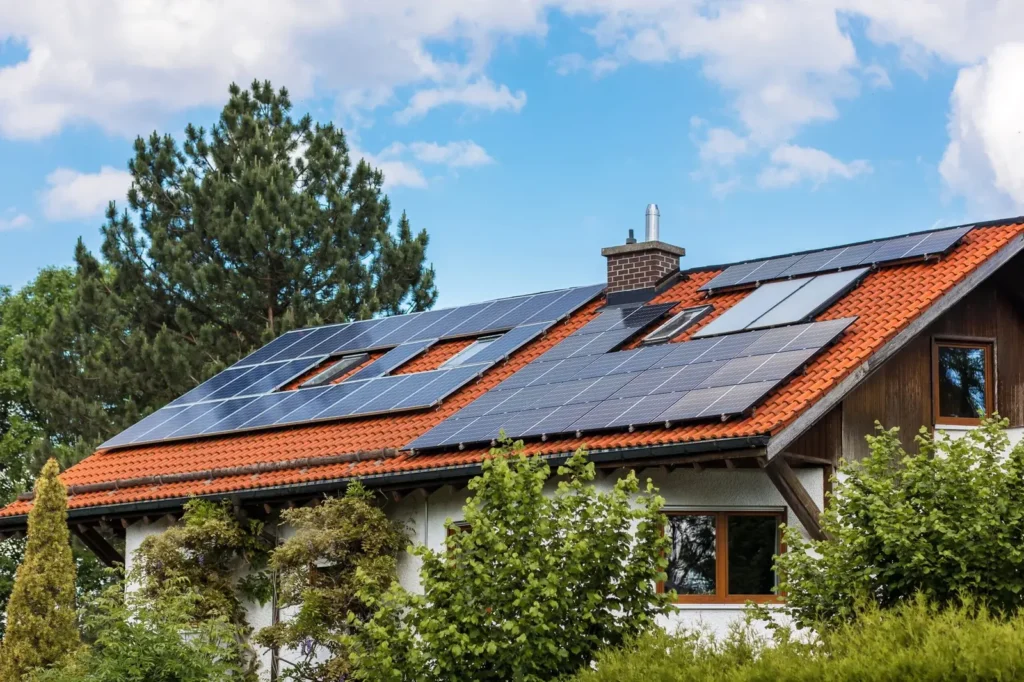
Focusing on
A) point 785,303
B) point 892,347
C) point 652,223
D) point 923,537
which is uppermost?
point 652,223

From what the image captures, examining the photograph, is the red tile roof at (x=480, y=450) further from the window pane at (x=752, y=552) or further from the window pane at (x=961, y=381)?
the window pane at (x=752, y=552)

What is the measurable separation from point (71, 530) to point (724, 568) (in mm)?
11387

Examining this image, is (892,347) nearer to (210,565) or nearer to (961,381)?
(961,381)

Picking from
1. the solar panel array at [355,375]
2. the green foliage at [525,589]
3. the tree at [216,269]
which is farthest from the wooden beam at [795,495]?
the tree at [216,269]

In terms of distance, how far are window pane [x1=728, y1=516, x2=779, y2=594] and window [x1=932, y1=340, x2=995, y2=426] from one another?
9.64 ft

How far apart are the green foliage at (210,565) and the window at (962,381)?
9185mm

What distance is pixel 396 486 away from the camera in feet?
63.7

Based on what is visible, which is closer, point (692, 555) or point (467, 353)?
point (692, 555)

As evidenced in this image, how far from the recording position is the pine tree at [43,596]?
70.6 feet

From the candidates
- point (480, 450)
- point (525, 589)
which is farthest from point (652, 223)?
point (525, 589)

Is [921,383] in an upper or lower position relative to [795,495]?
upper

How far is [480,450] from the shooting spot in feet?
62.1

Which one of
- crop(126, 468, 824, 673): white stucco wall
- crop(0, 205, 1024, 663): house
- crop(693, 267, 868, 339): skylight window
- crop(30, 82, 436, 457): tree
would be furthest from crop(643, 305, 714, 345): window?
crop(30, 82, 436, 457): tree

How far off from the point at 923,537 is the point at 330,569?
864cm
